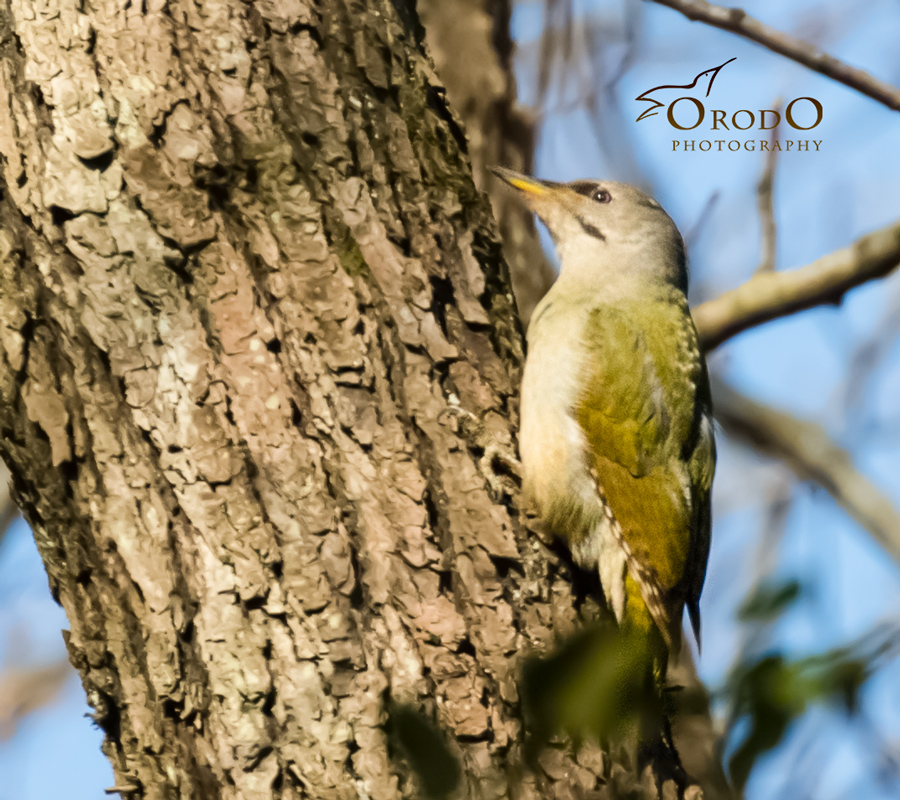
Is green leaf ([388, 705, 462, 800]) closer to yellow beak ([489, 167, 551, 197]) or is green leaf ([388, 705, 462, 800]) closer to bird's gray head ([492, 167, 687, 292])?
bird's gray head ([492, 167, 687, 292])

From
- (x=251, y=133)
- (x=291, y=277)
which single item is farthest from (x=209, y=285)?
(x=251, y=133)

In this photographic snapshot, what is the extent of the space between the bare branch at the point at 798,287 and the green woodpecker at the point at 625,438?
25cm

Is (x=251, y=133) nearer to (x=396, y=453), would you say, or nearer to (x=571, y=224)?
(x=396, y=453)

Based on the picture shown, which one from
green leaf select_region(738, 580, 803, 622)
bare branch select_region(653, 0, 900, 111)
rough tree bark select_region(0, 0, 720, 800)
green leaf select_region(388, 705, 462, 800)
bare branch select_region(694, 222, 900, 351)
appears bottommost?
green leaf select_region(388, 705, 462, 800)

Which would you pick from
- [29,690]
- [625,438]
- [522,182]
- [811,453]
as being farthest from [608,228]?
[29,690]

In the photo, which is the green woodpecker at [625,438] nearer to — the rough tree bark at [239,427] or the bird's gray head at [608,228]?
the bird's gray head at [608,228]

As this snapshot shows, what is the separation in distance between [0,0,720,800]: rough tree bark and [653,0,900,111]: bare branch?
61.3 inches

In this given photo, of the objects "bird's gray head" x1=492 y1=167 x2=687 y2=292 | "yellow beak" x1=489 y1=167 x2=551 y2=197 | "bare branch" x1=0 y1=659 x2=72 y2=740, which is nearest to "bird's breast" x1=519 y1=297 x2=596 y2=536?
"bird's gray head" x1=492 y1=167 x2=687 y2=292

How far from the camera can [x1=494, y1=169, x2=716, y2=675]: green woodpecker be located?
2.89m

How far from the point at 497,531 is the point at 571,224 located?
2.03 m

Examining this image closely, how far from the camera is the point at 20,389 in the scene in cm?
233

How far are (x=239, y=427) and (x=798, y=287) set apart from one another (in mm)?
2537

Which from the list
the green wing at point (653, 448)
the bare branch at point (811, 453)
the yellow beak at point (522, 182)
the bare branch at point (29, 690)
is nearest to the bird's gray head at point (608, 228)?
the yellow beak at point (522, 182)

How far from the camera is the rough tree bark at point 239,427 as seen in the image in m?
2.16
